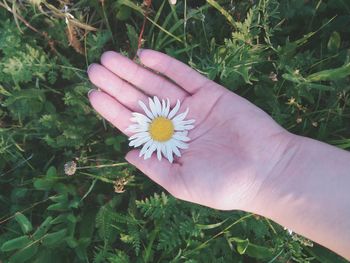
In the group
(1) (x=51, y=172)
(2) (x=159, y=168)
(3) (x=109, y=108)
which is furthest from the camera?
(1) (x=51, y=172)

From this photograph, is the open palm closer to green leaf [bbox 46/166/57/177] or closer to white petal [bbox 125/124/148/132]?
white petal [bbox 125/124/148/132]

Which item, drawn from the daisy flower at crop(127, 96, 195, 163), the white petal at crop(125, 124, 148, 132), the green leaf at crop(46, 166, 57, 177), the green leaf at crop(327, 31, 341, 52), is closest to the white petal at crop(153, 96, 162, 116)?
the daisy flower at crop(127, 96, 195, 163)

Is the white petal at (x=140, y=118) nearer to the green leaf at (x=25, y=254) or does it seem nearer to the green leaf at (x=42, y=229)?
the green leaf at (x=42, y=229)

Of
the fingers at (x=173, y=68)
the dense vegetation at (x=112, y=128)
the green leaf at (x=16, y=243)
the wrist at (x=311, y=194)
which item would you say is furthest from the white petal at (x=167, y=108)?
the green leaf at (x=16, y=243)

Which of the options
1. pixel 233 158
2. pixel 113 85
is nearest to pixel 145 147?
pixel 113 85

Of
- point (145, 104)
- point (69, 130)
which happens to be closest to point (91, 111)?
point (69, 130)

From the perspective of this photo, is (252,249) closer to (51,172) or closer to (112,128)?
(112,128)
